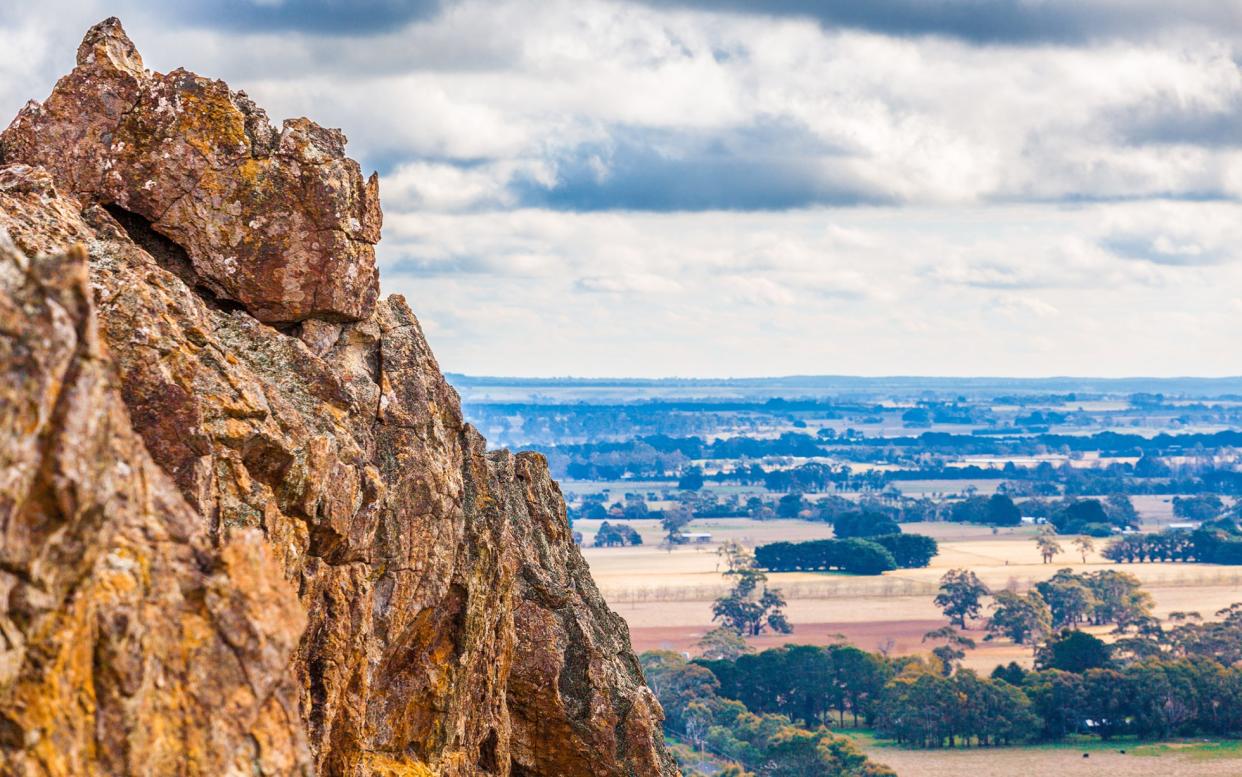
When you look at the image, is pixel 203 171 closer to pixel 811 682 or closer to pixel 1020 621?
pixel 811 682

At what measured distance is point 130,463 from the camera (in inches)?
424

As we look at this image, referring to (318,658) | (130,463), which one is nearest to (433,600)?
(318,658)

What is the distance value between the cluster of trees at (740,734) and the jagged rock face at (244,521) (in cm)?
6560

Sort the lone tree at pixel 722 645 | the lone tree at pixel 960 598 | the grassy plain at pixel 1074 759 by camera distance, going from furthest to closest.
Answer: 1. the lone tree at pixel 960 598
2. the lone tree at pixel 722 645
3. the grassy plain at pixel 1074 759

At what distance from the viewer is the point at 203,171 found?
2130 centimetres

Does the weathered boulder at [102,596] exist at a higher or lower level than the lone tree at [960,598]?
lower

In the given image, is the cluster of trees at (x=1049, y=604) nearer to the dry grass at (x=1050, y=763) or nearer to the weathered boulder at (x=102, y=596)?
the dry grass at (x=1050, y=763)

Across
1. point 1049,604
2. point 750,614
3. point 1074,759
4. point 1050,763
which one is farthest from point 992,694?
point 1049,604

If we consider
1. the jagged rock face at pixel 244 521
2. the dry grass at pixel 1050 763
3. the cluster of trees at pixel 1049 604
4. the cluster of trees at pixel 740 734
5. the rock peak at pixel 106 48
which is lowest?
the dry grass at pixel 1050 763

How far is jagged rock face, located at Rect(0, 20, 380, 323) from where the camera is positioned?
69.2 ft

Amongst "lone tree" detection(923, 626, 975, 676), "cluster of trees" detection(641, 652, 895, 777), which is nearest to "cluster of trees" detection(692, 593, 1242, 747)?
"cluster of trees" detection(641, 652, 895, 777)

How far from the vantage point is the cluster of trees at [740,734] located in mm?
103750

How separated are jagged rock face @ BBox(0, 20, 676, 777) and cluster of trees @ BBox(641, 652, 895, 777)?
2583 inches

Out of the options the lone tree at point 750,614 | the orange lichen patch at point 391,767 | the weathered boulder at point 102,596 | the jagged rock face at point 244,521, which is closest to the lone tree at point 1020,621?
the lone tree at point 750,614
